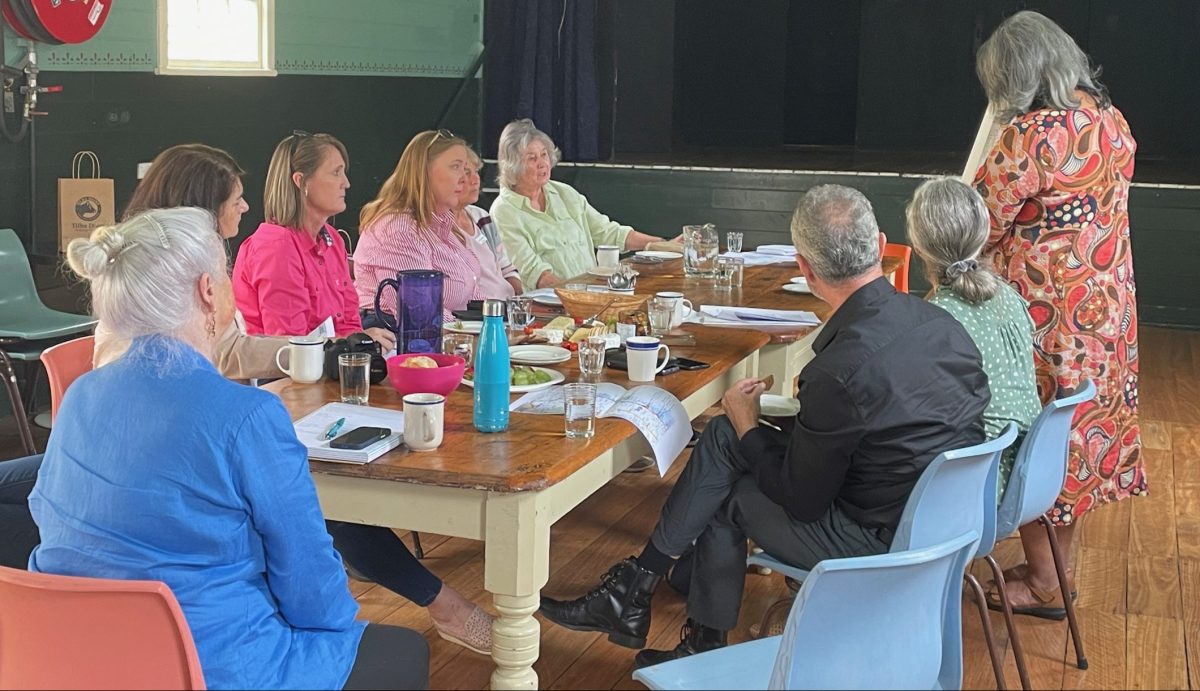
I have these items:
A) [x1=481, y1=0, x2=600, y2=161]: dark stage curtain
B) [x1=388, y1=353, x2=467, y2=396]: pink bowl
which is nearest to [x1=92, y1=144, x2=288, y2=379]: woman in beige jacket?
[x1=388, y1=353, x2=467, y2=396]: pink bowl

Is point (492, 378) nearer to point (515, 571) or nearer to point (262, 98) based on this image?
point (515, 571)

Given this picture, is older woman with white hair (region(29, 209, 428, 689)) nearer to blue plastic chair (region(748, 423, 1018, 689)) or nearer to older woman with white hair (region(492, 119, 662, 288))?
blue plastic chair (region(748, 423, 1018, 689))

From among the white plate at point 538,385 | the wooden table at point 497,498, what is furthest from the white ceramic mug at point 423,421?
the white plate at point 538,385

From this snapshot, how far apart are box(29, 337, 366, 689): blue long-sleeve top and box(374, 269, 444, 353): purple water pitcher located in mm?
1217

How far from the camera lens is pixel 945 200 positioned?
3.01 m

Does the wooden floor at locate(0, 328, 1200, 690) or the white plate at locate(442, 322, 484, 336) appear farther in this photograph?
the white plate at locate(442, 322, 484, 336)

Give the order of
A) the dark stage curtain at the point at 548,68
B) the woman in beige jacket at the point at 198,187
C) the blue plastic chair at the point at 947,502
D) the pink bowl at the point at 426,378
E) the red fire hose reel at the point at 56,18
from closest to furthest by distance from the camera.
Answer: the blue plastic chair at the point at 947,502 < the pink bowl at the point at 426,378 < the woman in beige jacket at the point at 198,187 < the red fire hose reel at the point at 56,18 < the dark stage curtain at the point at 548,68

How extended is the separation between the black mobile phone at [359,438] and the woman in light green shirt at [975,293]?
137 centimetres

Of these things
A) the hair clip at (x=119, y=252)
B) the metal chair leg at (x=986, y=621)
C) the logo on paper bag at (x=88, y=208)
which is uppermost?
the hair clip at (x=119, y=252)

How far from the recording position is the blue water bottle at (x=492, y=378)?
2.45m

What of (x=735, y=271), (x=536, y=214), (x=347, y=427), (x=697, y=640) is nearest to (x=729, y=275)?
(x=735, y=271)

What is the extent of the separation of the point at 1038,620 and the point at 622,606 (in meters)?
1.17

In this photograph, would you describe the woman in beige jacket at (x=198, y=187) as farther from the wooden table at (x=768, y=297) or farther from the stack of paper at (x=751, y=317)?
the wooden table at (x=768, y=297)

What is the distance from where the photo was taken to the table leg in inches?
88.4
